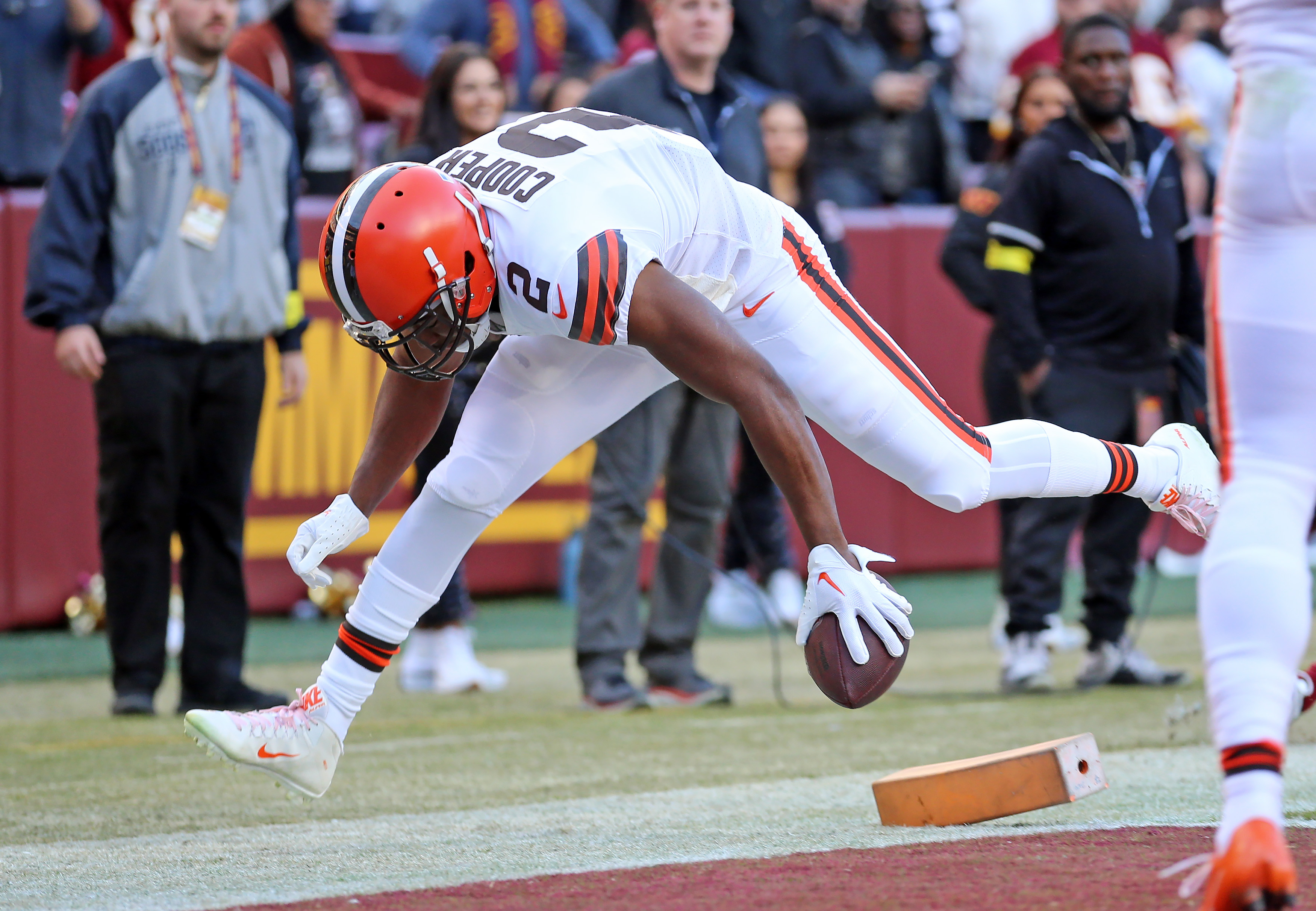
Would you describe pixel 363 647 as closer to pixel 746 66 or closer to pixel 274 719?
pixel 274 719

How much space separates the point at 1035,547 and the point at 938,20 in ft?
19.8

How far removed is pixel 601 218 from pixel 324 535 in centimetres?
101

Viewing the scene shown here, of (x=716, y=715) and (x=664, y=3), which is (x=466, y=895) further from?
(x=664, y=3)

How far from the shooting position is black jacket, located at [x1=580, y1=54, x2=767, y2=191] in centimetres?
571

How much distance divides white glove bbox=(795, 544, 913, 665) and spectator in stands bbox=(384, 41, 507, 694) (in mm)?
2885

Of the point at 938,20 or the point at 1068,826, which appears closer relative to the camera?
the point at 1068,826

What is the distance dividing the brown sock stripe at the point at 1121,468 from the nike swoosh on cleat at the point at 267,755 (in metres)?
2.01

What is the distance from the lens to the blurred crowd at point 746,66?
7.60 m

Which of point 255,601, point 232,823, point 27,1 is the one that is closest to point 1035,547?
point 232,823

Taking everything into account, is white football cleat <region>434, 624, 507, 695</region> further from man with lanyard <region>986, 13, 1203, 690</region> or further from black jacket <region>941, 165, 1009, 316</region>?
black jacket <region>941, 165, 1009, 316</region>

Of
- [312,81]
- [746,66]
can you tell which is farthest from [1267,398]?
[746,66]

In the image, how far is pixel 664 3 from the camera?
592 centimetres

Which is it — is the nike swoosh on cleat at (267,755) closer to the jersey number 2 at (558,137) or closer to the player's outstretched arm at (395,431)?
the player's outstretched arm at (395,431)

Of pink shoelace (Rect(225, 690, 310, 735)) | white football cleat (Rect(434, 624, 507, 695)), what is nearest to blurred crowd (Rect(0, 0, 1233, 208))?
white football cleat (Rect(434, 624, 507, 695))
